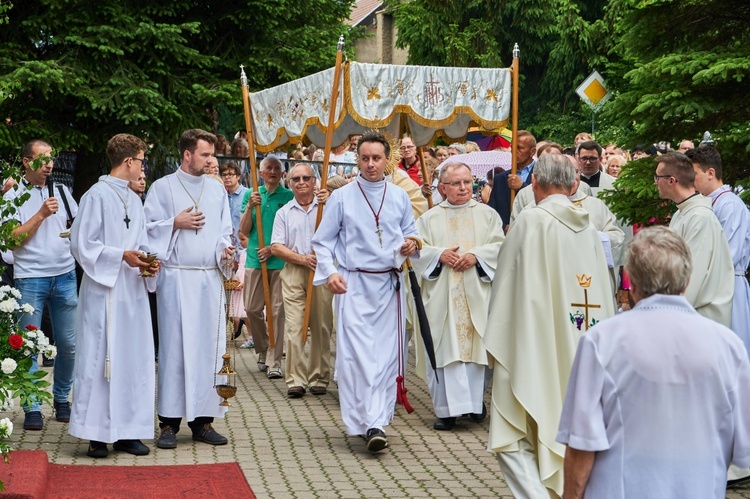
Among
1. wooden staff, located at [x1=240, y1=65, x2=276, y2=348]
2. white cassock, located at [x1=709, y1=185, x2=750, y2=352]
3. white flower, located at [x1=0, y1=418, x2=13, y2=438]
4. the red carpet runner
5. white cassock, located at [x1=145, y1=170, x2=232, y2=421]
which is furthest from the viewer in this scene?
wooden staff, located at [x1=240, y1=65, x2=276, y2=348]

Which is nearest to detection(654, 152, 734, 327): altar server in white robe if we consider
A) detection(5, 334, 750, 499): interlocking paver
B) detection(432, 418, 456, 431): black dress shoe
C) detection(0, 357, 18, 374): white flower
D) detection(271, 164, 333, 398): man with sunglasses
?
detection(5, 334, 750, 499): interlocking paver

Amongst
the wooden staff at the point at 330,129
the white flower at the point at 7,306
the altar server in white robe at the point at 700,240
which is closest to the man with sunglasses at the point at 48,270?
the white flower at the point at 7,306

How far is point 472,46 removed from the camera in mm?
36656

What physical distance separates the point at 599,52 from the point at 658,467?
32893 millimetres

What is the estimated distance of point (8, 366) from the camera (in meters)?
6.55

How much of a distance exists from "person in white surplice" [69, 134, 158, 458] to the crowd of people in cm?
1

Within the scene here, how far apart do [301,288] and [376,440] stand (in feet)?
11.1

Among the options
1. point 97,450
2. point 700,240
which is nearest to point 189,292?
point 97,450

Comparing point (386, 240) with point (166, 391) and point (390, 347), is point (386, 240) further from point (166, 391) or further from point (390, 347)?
point (166, 391)

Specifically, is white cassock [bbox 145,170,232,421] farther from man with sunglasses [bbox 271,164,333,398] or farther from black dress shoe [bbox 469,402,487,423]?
man with sunglasses [bbox 271,164,333,398]

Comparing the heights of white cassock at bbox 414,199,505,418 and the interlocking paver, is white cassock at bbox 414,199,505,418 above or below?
above

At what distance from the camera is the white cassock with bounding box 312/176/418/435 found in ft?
28.7

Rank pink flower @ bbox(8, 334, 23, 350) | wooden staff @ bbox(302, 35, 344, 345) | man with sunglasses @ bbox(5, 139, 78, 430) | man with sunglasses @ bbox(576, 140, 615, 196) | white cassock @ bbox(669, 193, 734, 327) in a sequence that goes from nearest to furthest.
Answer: pink flower @ bbox(8, 334, 23, 350)
white cassock @ bbox(669, 193, 734, 327)
man with sunglasses @ bbox(5, 139, 78, 430)
wooden staff @ bbox(302, 35, 344, 345)
man with sunglasses @ bbox(576, 140, 615, 196)

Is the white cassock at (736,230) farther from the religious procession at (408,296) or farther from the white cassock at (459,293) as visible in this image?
the white cassock at (459,293)
